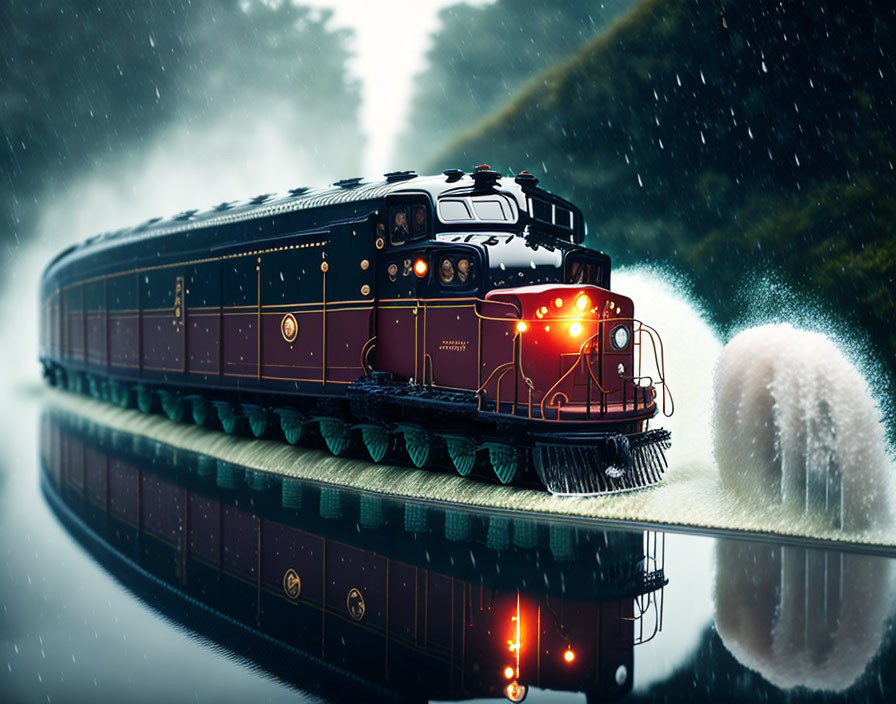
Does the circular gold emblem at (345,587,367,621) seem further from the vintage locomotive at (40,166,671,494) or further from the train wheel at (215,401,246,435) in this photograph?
the train wheel at (215,401,246,435)

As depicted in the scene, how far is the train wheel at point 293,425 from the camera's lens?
14906 millimetres

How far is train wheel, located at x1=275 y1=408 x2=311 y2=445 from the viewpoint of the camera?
1491 centimetres

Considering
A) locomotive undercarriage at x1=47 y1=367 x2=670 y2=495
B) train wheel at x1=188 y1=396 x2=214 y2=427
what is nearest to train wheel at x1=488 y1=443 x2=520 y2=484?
locomotive undercarriage at x1=47 y1=367 x2=670 y2=495

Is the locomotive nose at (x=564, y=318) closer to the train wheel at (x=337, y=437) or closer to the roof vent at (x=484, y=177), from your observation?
the roof vent at (x=484, y=177)

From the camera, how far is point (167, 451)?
1600 cm

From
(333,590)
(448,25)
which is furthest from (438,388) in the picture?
(448,25)

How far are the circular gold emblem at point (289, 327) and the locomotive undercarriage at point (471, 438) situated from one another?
3.72 feet

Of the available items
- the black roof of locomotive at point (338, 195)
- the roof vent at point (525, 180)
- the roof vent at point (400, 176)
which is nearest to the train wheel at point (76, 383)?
the black roof of locomotive at point (338, 195)

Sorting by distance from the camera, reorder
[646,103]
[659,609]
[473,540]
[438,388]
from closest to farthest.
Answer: [659,609] < [473,540] < [438,388] < [646,103]

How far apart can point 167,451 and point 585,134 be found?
675 inches

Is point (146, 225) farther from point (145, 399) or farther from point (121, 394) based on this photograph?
point (121, 394)

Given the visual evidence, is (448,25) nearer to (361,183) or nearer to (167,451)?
(361,183)

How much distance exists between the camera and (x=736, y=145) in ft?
75.6

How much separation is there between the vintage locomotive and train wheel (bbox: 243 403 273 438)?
0.15 feet
